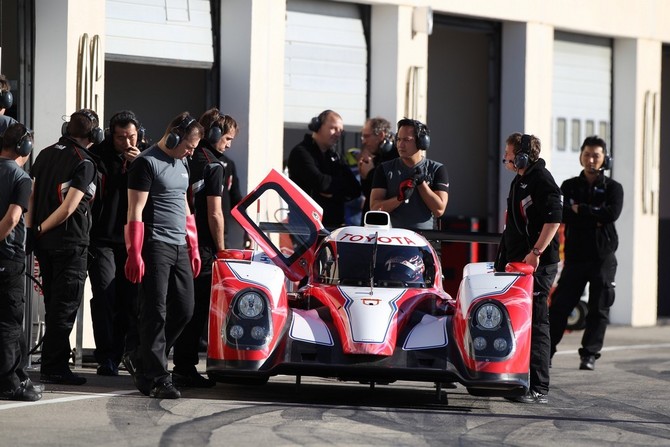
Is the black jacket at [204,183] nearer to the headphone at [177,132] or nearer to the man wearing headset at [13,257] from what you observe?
the headphone at [177,132]

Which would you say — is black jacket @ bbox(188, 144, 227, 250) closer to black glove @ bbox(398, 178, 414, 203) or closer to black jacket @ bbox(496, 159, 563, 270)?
black glove @ bbox(398, 178, 414, 203)

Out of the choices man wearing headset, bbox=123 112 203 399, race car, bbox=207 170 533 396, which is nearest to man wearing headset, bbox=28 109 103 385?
man wearing headset, bbox=123 112 203 399

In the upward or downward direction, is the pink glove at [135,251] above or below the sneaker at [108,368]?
above

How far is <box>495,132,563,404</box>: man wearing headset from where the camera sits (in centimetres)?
1073

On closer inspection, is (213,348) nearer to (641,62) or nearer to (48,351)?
(48,351)

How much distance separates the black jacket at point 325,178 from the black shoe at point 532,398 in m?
2.98

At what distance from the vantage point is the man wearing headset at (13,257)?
9.27 m

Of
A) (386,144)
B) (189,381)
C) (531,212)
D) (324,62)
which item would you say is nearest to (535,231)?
(531,212)

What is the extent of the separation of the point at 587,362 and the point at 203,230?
14.0ft

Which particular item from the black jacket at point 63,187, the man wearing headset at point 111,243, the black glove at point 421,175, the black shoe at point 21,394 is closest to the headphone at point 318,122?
the black glove at point 421,175

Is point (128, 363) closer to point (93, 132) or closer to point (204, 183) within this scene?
point (204, 183)

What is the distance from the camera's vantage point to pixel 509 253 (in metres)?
11.2

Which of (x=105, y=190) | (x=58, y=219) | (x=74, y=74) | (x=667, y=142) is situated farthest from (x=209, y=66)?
(x=667, y=142)

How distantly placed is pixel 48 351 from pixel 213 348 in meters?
1.50
